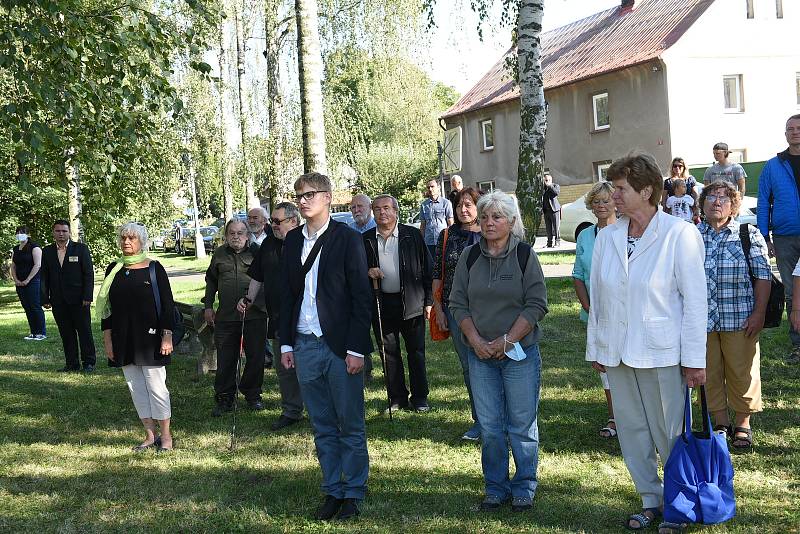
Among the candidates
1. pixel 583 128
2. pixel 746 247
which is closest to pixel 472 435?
pixel 746 247

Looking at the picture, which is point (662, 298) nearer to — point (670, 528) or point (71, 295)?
point (670, 528)

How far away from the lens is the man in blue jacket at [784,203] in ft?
25.2

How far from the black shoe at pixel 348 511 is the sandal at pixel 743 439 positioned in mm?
2789

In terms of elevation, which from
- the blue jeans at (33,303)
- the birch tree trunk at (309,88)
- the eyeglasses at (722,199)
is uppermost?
the birch tree trunk at (309,88)

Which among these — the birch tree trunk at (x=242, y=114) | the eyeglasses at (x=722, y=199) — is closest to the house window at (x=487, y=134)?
the birch tree trunk at (x=242, y=114)

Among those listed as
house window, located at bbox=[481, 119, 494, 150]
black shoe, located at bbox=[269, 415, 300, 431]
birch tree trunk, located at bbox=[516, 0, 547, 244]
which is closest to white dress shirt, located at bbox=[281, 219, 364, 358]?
black shoe, located at bbox=[269, 415, 300, 431]

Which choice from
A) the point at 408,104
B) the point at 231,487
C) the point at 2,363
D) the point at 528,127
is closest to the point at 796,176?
the point at 528,127

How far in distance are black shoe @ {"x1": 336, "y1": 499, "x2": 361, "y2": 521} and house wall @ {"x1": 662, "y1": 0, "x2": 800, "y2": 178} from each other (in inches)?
1055

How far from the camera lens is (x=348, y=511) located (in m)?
5.46

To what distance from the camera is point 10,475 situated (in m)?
6.92

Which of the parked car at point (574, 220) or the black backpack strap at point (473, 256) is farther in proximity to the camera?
the parked car at point (574, 220)

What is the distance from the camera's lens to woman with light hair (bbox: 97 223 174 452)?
23.9 feet

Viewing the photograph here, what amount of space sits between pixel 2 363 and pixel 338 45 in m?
8.74

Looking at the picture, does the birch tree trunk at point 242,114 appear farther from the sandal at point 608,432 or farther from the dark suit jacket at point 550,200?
the sandal at point 608,432
